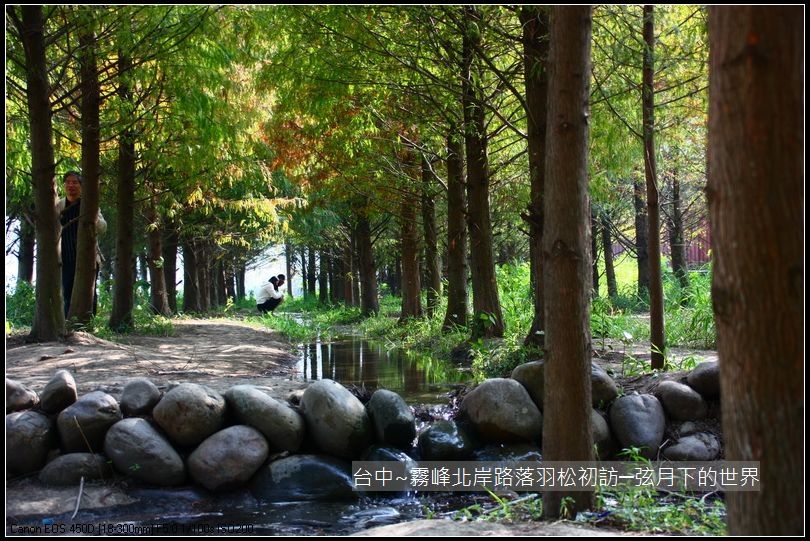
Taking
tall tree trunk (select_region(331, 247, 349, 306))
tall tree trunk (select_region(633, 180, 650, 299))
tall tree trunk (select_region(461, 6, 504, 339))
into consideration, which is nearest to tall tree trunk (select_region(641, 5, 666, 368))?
tall tree trunk (select_region(461, 6, 504, 339))

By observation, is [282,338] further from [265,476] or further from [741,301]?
[741,301]

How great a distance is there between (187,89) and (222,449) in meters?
6.06

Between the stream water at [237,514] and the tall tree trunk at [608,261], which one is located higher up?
the tall tree trunk at [608,261]

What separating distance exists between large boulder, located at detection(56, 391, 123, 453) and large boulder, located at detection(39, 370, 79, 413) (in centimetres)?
13

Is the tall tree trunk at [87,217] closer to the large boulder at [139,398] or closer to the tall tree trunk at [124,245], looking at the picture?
the tall tree trunk at [124,245]

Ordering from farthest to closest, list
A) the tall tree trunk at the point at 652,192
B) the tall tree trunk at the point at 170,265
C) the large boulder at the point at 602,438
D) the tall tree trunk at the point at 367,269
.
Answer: the tall tree trunk at the point at 367,269 → the tall tree trunk at the point at 170,265 → the tall tree trunk at the point at 652,192 → the large boulder at the point at 602,438

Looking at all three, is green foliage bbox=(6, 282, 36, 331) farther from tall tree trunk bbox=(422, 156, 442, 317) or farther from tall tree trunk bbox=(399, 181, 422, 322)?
tall tree trunk bbox=(399, 181, 422, 322)

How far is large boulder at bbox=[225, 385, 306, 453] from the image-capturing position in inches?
219

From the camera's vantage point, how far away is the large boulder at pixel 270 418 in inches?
219

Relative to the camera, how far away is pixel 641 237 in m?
21.0

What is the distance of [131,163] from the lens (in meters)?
13.1

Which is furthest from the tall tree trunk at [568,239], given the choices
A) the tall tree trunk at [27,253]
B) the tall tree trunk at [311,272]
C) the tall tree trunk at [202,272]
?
the tall tree trunk at [311,272]

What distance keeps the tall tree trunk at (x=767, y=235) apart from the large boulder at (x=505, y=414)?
3.71 m

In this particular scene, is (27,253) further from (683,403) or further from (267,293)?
(683,403)
